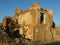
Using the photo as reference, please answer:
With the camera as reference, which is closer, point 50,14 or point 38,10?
point 38,10

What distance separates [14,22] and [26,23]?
11.6 ft

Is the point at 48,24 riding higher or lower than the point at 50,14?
lower

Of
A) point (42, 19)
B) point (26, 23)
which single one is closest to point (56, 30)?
point (42, 19)

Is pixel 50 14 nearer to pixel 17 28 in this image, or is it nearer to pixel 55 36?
pixel 55 36

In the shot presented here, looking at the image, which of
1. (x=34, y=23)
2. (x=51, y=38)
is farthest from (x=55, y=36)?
(x=34, y=23)

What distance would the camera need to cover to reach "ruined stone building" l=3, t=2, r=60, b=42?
25.2 m

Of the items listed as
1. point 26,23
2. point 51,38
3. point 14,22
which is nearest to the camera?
point 51,38

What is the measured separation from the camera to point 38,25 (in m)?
25.7

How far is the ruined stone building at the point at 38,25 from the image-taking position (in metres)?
25.2

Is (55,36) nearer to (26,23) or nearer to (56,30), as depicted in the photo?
(56,30)

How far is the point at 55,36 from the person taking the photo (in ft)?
84.3

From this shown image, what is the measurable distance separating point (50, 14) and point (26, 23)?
5.03 metres

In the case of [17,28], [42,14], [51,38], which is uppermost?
[42,14]

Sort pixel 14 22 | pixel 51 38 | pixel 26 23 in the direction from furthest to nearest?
pixel 14 22, pixel 26 23, pixel 51 38
